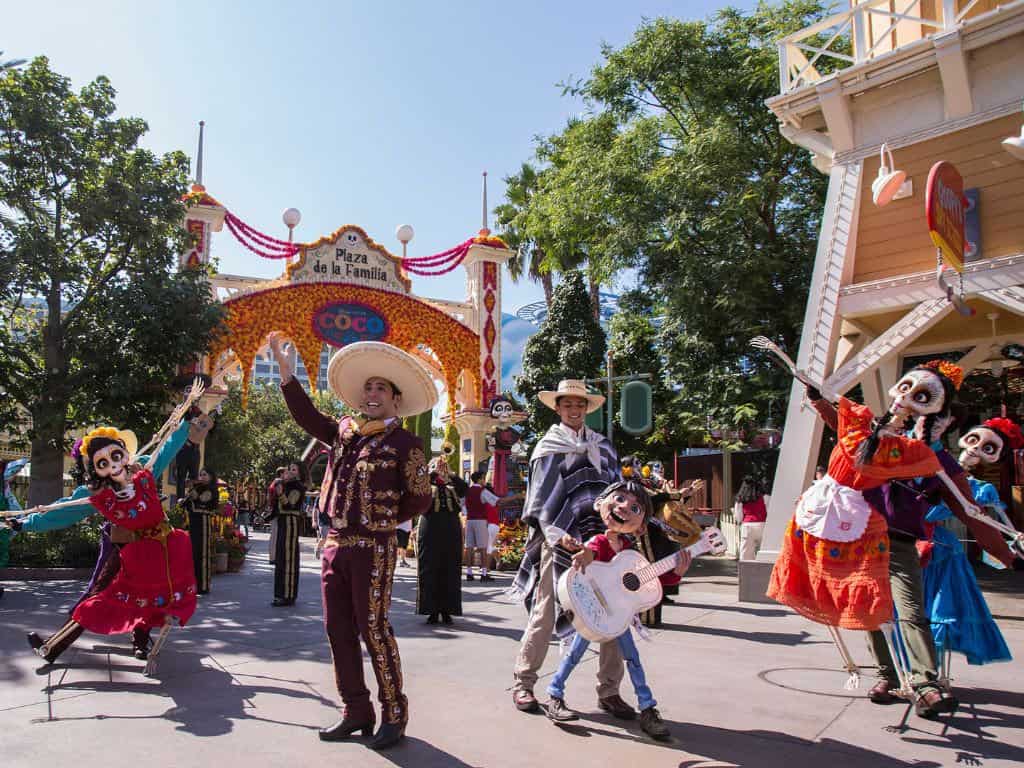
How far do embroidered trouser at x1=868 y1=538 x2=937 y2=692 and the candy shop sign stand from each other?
1729 centimetres

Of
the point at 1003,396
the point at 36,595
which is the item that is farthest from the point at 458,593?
the point at 1003,396

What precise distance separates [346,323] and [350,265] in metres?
1.56

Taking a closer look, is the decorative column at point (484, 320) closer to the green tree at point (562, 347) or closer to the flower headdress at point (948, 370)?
the green tree at point (562, 347)

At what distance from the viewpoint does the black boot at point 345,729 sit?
410cm

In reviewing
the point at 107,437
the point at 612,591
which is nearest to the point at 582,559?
the point at 612,591

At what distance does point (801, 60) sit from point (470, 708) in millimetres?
10205

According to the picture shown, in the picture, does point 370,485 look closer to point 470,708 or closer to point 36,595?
point 470,708

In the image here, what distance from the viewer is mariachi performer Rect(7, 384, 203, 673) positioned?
5.31 m

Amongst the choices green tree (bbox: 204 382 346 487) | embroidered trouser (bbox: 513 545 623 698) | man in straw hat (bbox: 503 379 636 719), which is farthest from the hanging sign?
green tree (bbox: 204 382 346 487)

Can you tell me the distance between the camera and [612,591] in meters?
4.38

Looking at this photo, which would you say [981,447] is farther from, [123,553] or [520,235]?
[520,235]

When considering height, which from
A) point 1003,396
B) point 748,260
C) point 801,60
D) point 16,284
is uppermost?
point 801,60

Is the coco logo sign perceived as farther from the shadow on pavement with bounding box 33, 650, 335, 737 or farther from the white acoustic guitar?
the white acoustic guitar

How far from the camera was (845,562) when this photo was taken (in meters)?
4.76
